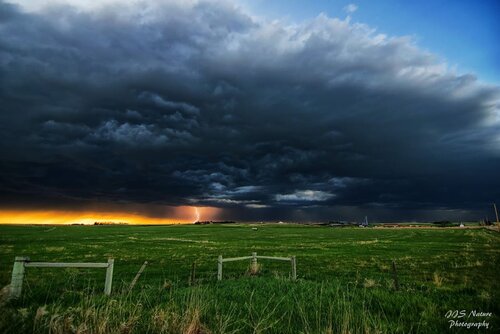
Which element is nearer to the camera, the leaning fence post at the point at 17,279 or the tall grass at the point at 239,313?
the tall grass at the point at 239,313

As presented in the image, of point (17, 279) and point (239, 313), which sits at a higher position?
point (17, 279)

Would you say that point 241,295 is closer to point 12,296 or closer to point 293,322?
point 293,322

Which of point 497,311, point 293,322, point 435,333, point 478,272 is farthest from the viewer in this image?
point 478,272

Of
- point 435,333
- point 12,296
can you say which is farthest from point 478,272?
point 12,296

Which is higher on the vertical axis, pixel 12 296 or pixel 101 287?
pixel 12 296

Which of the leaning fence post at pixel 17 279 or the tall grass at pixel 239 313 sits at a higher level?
the leaning fence post at pixel 17 279

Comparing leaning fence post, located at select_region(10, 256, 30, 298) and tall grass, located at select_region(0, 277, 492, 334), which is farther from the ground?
leaning fence post, located at select_region(10, 256, 30, 298)

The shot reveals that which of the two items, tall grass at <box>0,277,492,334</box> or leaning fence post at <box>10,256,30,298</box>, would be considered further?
leaning fence post at <box>10,256,30,298</box>

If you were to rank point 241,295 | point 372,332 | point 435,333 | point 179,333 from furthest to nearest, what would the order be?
1. point 241,295
2. point 435,333
3. point 372,332
4. point 179,333

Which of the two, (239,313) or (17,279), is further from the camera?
(17,279)

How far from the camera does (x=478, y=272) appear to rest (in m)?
24.0

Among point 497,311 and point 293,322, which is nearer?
point 293,322

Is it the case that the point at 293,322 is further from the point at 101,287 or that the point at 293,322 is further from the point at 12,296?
the point at 101,287

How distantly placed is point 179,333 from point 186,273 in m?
18.5
